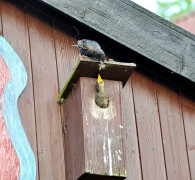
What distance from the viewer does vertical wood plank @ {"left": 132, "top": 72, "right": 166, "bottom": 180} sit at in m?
2.84

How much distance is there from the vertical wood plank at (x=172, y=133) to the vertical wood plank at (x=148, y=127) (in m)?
0.03

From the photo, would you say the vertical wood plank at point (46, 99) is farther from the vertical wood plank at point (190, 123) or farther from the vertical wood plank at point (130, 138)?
the vertical wood plank at point (190, 123)

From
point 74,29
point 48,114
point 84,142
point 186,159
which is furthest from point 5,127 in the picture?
point 186,159

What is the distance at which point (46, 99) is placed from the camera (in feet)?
9.07

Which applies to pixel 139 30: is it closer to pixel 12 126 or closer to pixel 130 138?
pixel 130 138

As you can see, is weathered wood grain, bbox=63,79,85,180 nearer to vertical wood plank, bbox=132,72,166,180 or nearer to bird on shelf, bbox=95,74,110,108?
bird on shelf, bbox=95,74,110,108

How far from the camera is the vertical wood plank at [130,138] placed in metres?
2.79

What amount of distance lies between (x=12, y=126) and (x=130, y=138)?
574 millimetres

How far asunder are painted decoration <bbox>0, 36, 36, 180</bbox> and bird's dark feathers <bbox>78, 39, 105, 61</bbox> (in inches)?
12.5

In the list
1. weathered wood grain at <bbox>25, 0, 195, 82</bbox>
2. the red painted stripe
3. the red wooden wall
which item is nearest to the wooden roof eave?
weathered wood grain at <bbox>25, 0, 195, 82</bbox>

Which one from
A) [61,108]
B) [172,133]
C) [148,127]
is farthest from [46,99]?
[172,133]

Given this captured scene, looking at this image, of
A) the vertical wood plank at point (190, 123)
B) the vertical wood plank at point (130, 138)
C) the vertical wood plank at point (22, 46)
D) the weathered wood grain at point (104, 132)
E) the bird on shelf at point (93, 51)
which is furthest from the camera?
the vertical wood plank at point (190, 123)

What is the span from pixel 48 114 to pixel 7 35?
1.42 ft

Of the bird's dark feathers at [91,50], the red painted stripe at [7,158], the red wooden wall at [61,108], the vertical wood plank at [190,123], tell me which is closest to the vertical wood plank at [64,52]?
the red wooden wall at [61,108]
